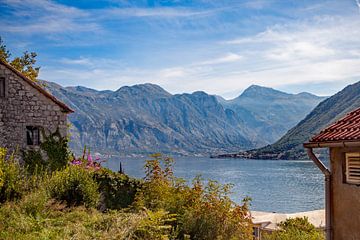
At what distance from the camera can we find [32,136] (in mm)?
20516

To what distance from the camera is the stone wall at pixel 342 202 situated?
33.3 feet

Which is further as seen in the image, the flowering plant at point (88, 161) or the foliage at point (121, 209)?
the flowering plant at point (88, 161)

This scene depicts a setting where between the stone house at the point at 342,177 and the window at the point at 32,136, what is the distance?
524 inches

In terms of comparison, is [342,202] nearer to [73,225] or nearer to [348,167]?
[348,167]

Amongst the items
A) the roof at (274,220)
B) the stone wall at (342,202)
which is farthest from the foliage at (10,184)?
the roof at (274,220)

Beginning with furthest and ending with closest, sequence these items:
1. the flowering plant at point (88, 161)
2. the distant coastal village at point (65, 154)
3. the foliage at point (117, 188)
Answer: the flowering plant at point (88, 161) < the foliage at point (117, 188) < the distant coastal village at point (65, 154)

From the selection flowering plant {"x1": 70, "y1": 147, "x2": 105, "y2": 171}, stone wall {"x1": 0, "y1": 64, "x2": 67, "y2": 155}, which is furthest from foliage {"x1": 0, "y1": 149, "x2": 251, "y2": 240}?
stone wall {"x1": 0, "y1": 64, "x2": 67, "y2": 155}

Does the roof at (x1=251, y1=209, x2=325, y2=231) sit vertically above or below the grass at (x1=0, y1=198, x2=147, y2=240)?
below

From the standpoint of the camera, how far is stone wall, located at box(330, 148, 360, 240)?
10.2m

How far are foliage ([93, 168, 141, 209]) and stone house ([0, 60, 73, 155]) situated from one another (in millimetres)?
4521

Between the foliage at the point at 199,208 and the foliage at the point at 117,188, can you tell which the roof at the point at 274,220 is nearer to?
the foliage at the point at 117,188

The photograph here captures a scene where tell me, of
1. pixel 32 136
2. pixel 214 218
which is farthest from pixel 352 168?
pixel 32 136

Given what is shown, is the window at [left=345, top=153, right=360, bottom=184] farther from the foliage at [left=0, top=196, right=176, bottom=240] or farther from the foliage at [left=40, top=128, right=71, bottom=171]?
the foliage at [left=40, top=128, right=71, bottom=171]

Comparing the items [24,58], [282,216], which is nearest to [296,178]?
[282,216]
